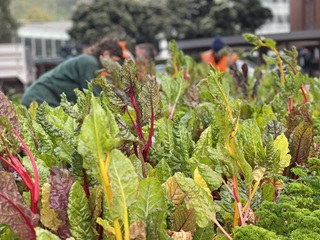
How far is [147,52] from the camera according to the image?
9508mm

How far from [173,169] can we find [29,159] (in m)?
0.57

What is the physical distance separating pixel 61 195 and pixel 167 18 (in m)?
41.1

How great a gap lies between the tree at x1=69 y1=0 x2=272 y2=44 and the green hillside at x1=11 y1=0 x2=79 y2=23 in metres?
27.7

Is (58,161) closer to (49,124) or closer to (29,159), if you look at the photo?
(49,124)

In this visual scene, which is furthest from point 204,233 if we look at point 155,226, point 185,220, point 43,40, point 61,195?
point 43,40

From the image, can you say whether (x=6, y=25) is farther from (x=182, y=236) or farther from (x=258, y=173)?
(x=182, y=236)

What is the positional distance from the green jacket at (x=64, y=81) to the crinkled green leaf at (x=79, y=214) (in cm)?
419

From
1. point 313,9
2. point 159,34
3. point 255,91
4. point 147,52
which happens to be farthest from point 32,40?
point 255,91

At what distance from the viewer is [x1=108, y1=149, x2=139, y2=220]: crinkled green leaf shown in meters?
1.56

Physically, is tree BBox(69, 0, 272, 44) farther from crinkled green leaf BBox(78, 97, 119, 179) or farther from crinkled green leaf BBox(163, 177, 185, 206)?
crinkled green leaf BBox(78, 97, 119, 179)

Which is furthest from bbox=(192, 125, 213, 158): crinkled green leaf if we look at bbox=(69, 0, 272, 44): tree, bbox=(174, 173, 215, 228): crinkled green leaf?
bbox=(69, 0, 272, 44): tree

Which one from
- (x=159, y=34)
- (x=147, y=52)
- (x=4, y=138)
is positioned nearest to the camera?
(x=4, y=138)

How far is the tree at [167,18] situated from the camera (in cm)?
4044

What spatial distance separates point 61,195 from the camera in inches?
69.4
